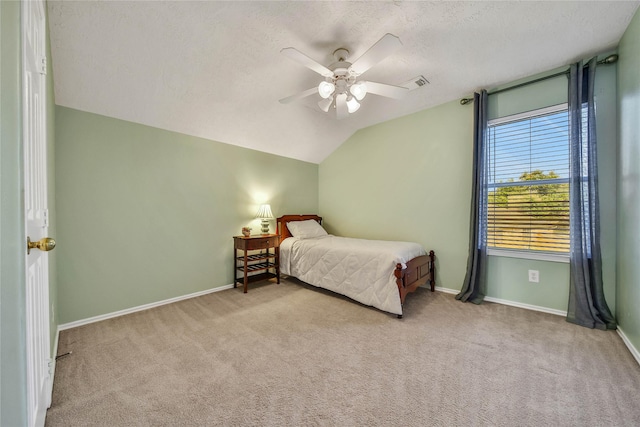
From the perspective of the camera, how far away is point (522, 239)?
9.08 feet

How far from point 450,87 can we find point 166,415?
151 inches

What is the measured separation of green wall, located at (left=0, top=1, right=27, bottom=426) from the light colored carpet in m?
0.78

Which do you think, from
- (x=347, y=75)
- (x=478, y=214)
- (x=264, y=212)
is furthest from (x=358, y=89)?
(x=264, y=212)

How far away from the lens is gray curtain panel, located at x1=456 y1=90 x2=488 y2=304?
2.88 m

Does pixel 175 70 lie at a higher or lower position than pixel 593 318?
higher

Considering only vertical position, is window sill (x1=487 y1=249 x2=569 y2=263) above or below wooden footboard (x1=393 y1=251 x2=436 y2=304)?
above

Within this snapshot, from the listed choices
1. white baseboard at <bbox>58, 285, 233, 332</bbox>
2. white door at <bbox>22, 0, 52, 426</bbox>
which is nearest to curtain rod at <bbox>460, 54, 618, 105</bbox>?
white door at <bbox>22, 0, 52, 426</bbox>

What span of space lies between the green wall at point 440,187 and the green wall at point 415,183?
0.04ft

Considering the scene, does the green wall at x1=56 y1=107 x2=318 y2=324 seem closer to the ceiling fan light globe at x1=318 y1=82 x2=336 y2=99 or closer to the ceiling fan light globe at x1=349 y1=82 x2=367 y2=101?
the ceiling fan light globe at x1=318 y1=82 x2=336 y2=99

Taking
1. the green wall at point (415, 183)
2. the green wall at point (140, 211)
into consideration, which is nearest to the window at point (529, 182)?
the green wall at point (415, 183)

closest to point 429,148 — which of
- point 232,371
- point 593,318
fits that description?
point 593,318

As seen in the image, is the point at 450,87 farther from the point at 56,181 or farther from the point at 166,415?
the point at 56,181

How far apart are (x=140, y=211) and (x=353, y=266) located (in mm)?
2449

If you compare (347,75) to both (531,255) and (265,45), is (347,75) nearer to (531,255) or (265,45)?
(265,45)
